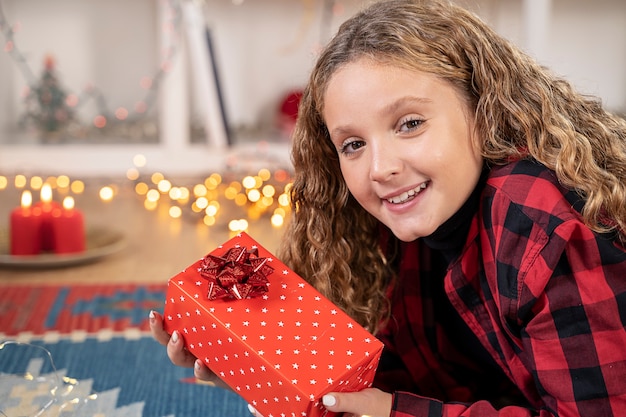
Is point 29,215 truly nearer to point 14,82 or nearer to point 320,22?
point 14,82

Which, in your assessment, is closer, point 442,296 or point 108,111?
point 442,296

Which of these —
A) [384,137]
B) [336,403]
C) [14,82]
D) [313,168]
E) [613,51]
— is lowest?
[613,51]

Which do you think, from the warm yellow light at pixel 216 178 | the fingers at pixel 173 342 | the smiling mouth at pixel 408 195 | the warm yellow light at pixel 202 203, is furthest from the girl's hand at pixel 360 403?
the warm yellow light at pixel 216 178

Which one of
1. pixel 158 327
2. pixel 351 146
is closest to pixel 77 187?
pixel 158 327

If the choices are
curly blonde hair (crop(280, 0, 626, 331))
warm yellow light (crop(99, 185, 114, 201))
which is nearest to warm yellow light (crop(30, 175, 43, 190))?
warm yellow light (crop(99, 185, 114, 201))

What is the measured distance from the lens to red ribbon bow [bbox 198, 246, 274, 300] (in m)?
0.98

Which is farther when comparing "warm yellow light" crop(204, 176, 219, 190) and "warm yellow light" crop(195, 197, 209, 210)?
"warm yellow light" crop(204, 176, 219, 190)

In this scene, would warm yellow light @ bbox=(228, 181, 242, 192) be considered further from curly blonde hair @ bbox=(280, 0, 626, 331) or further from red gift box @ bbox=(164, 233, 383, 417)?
red gift box @ bbox=(164, 233, 383, 417)

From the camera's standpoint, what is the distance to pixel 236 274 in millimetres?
976

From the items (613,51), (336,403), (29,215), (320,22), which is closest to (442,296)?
(336,403)

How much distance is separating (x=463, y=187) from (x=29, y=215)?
1.35 m

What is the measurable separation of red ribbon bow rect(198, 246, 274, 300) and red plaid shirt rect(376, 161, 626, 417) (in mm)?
220

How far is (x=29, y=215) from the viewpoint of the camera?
2.02m

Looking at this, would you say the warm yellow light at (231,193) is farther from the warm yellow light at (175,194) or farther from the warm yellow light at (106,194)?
the warm yellow light at (106,194)
